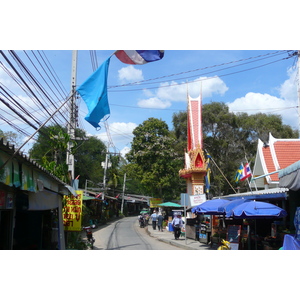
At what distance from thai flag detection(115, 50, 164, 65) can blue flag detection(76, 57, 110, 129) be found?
67cm

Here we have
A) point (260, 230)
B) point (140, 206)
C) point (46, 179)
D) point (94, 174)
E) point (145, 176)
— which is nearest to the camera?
point (46, 179)

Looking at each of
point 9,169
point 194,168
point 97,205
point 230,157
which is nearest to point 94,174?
point 97,205

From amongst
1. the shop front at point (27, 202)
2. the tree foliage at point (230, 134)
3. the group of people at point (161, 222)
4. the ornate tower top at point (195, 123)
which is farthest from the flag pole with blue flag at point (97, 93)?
the tree foliage at point (230, 134)

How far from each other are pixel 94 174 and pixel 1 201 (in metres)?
43.6

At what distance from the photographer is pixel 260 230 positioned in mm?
15562

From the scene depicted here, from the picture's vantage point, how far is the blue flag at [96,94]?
751 centimetres

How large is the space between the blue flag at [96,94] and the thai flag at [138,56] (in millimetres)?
675

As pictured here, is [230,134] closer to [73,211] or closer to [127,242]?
[127,242]

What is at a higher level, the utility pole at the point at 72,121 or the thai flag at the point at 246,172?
the utility pole at the point at 72,121

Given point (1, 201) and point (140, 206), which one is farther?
point (140, 206)

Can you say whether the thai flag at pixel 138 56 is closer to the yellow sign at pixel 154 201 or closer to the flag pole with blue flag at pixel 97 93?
the flag pole with blue flag at pixel 97 93

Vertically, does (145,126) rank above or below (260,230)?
above

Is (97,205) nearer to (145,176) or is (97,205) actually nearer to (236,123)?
(145,176)

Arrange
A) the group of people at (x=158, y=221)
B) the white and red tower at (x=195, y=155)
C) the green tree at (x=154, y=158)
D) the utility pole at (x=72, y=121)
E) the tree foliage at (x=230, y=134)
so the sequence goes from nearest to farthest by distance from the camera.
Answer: the utility pole at (x=72, y=121) < the group of people at (x=158, y=221) < the white and red tower at (x=195, y=155) < the green tree at (x=154, y=158) < the tree foliage at (x=230, y=134)
